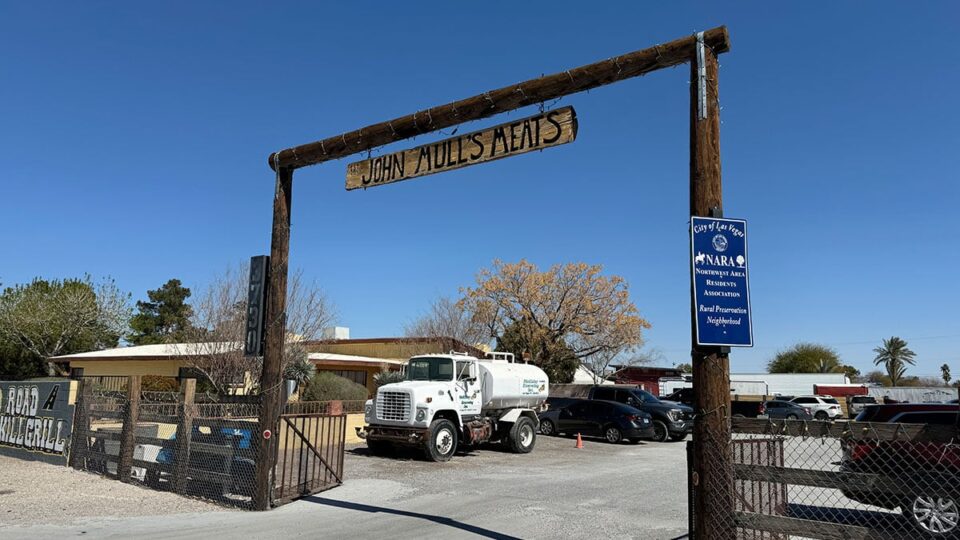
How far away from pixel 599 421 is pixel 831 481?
18884 millimetres

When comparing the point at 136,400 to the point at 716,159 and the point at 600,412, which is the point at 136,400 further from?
the point at 600,412

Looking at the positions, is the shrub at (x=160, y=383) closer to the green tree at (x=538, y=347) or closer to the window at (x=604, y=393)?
the window at (x=604, y=393)

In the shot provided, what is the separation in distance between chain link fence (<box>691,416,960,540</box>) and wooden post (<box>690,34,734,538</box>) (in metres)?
0.01

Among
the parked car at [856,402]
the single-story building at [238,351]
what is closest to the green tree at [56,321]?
the single-story building at [238,351]

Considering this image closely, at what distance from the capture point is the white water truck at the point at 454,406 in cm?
1659

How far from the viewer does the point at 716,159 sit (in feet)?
21.2

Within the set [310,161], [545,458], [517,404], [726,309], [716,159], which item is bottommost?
[545,458]

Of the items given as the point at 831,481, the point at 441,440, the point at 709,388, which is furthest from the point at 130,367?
the point at 831,481

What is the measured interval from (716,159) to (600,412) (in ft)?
61.2

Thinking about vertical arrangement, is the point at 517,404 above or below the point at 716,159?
below

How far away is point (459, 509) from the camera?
10.1 m

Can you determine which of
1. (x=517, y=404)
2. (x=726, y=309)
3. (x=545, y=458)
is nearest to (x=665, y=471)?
(x=545, y=458)

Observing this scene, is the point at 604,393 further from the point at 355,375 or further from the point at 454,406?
the point at 355,375

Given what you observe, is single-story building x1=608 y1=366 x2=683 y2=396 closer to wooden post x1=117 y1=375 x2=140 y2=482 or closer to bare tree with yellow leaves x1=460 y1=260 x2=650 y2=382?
bare tree with yellow leaves x1=460 y1=260 x2=650 y2=382
